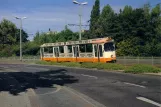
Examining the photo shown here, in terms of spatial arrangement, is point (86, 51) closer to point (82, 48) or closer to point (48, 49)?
point (82, 48)

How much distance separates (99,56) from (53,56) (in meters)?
14.0

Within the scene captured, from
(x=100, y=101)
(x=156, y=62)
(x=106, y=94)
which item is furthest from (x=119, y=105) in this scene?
(x=156, y=62)

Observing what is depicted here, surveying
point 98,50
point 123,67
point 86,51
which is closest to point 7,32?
point 86,51

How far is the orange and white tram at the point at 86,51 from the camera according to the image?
138 feet

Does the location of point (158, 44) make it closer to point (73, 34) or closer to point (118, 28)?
point (118, 28)

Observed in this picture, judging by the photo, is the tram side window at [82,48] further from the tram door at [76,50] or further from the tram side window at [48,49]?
the tram side window at [48,49]

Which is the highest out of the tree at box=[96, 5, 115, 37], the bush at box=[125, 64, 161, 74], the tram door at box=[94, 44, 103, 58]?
the tree at box=[96, 5, 115, 37]

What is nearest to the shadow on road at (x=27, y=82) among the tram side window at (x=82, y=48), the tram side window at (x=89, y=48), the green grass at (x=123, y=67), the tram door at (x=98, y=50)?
the green grass at (x=123, y=67)

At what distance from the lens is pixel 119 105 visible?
Result: 43.0 ft

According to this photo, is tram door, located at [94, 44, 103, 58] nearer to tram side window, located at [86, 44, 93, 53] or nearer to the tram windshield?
the tram windshield

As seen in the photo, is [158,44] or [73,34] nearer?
[158,44]

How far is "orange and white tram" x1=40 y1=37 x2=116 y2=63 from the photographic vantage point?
42.0 metres

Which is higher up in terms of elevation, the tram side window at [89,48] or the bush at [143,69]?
the tram side window at [89,48]

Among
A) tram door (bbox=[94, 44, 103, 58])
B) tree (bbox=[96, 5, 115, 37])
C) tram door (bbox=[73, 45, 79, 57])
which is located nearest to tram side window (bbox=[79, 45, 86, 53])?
tram door (bbox=[73, 45, 79, 57])
